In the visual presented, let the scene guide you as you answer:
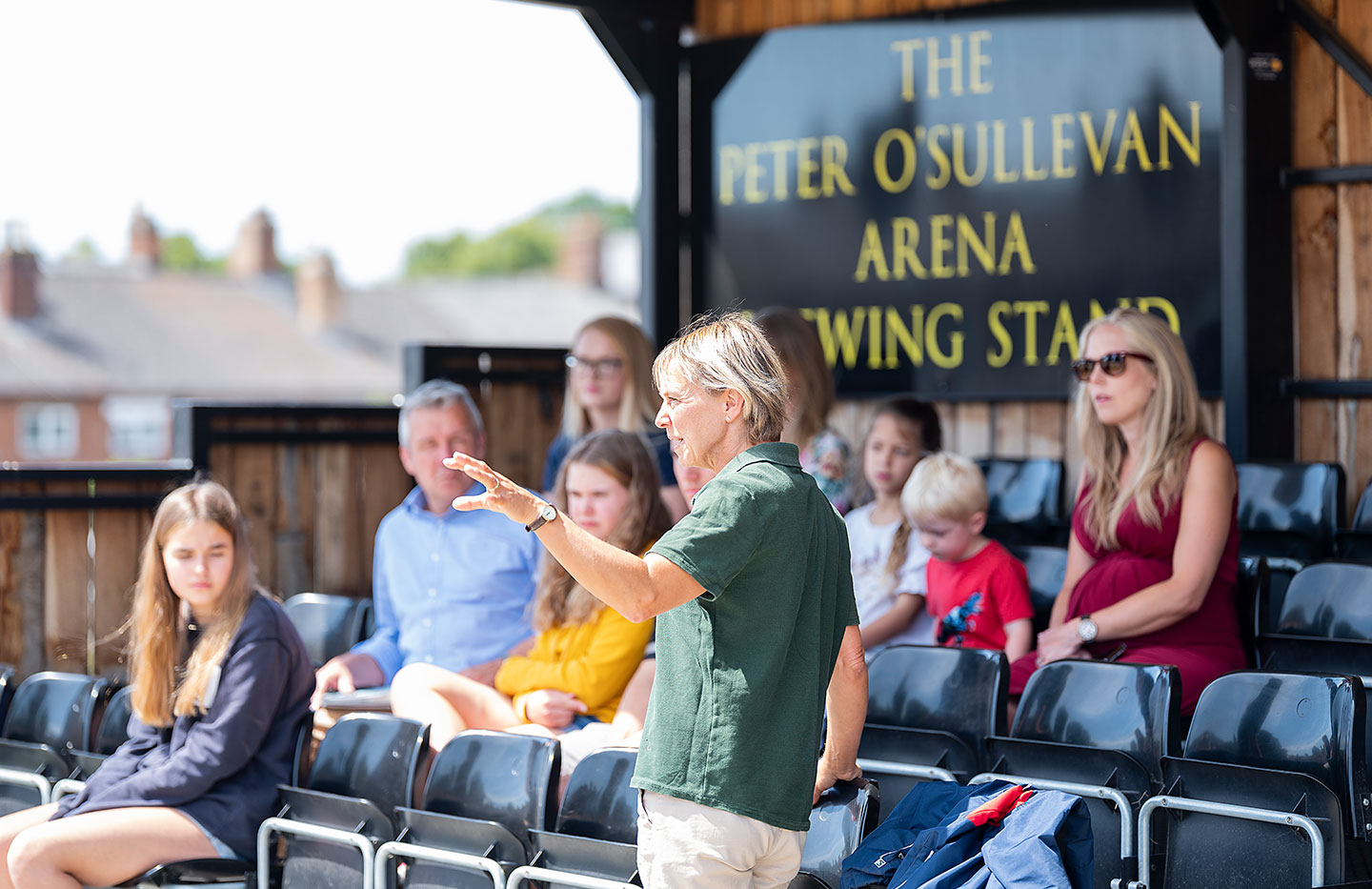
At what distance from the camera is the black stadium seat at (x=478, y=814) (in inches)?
140

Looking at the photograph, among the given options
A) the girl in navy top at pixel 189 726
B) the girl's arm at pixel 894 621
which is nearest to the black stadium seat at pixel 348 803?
the girl in navy top at pixel 189 726

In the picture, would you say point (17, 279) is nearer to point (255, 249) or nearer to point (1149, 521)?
point (255, 249)

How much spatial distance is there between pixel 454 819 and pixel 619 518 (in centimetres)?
104

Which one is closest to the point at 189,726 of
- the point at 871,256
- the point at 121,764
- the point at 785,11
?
the point at 121,764

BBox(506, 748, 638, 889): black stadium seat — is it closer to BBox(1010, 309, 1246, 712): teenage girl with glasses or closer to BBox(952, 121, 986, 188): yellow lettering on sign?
BBox(1010, 309, 1246, 712): teenage girl with glasses

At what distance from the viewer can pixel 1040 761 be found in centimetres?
365

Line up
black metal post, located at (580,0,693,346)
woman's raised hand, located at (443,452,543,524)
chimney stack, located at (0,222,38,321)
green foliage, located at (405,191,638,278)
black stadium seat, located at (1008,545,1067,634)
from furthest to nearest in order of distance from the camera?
green foliage, located at (405,191,638,278), chimney stack, located at (0,222,38,321), black metal post, located at (580,0,693,346), black stadium seat, located at (1008,545,1067,634), woman's raised hand, located at (443,452,543,524)

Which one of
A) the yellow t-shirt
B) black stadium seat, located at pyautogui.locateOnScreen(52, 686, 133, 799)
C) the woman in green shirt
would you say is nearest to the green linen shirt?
the woman in green shirt

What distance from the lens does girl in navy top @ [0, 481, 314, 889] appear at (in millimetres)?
3881

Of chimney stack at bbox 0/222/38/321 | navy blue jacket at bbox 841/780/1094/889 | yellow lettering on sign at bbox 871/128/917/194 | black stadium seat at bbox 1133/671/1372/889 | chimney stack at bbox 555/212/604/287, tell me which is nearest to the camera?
navy blue jacket at bbox 841/780/1094/889

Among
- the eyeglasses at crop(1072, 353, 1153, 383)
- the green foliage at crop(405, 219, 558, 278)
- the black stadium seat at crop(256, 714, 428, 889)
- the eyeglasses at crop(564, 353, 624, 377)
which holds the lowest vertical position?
the black stadium seat at crop(256, 714, 428, 889)

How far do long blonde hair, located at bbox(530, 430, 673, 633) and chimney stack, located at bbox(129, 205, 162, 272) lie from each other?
4691 cm

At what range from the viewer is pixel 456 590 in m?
5.02

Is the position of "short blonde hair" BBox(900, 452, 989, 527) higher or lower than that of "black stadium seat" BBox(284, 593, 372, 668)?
higher
